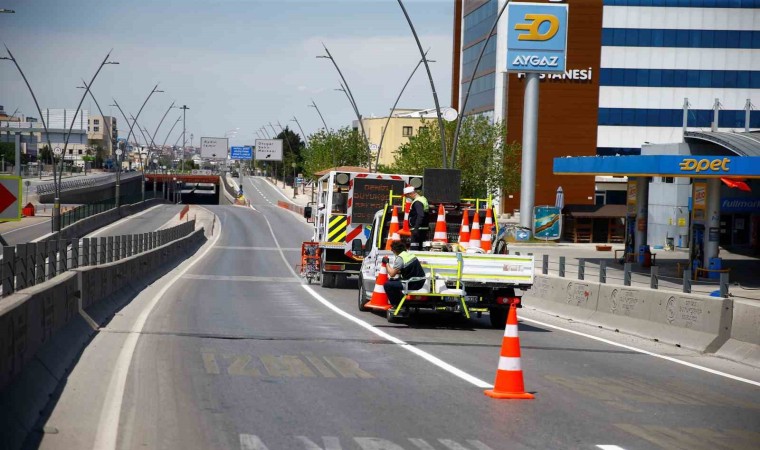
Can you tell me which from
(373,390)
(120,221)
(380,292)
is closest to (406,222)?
(380,292)

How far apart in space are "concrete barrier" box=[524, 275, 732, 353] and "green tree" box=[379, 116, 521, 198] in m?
48.4

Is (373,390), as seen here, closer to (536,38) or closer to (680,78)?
(536,38)

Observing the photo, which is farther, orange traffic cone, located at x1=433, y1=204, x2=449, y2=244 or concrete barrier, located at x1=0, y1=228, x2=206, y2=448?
orange traffic cone, located at x1=433, y1=204, x2=449, y2=244

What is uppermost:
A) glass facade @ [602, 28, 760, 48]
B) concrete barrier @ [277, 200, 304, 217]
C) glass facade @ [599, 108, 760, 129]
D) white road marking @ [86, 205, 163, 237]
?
glass facade @ [602, 28, 760, 48]

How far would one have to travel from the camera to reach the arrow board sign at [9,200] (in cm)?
1878

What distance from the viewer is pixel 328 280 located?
29.7 meters

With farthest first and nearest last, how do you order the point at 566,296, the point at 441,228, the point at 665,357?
the point at 566,296 < the point at 441,228 < the point at 665,357

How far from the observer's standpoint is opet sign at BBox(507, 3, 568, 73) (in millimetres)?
64250

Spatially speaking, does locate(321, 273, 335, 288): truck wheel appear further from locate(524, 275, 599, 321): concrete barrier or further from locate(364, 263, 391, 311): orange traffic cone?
Result: locate(364, 263, 391, 311): orange traffic cone

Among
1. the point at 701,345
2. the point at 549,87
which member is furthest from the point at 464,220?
the point at 549,87

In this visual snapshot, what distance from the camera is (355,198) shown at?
28.3 meters

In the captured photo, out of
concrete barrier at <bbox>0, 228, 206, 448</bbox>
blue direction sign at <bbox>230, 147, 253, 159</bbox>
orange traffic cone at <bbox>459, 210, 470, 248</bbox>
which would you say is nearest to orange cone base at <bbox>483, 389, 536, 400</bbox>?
concrete barrier at <bbox>0, 228, 206, 448</bbox>

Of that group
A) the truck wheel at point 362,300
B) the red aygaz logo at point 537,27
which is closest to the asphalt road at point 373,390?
the truck wheel at point 362,300

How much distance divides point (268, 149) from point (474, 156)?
98.1 meters
